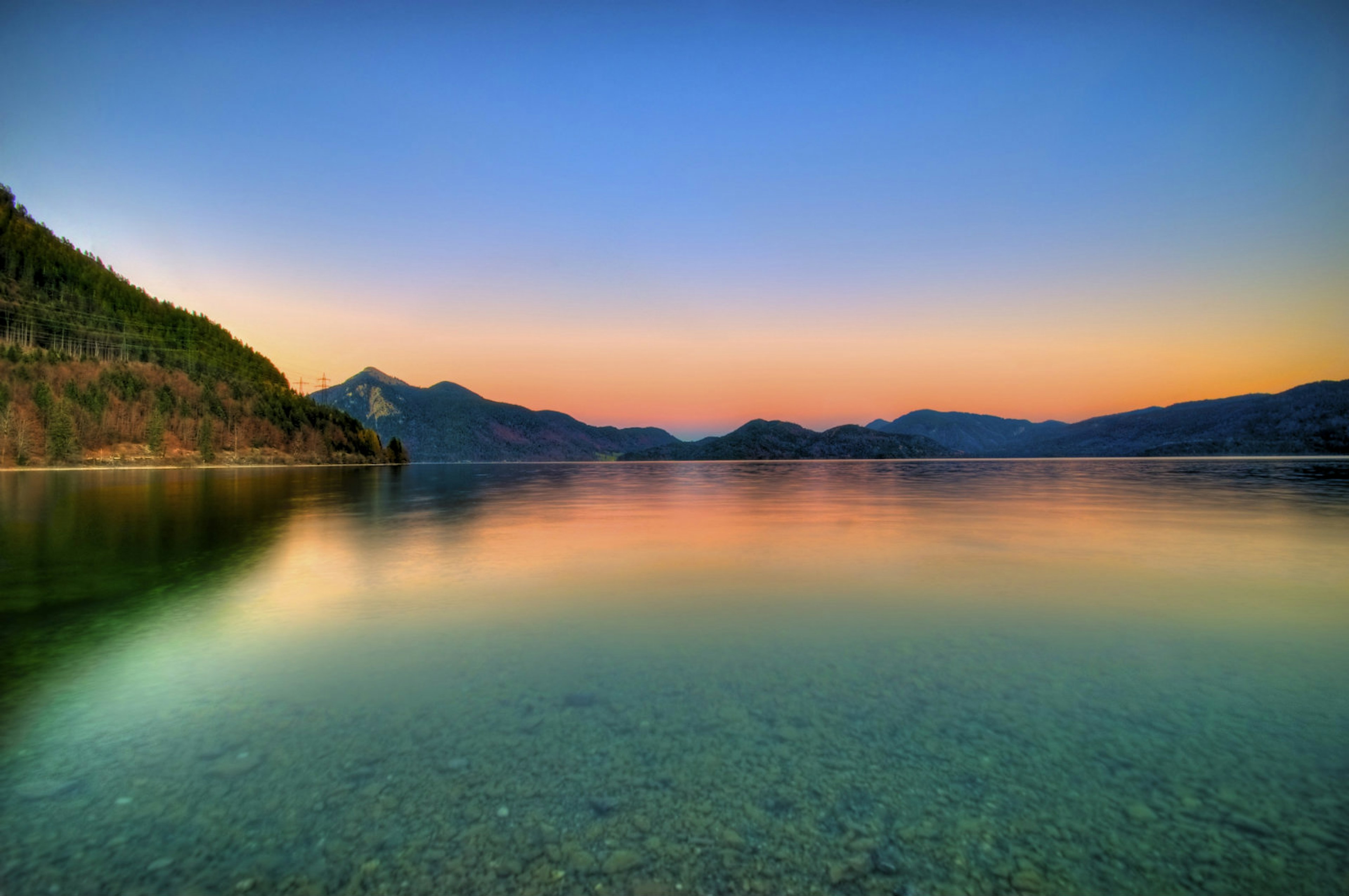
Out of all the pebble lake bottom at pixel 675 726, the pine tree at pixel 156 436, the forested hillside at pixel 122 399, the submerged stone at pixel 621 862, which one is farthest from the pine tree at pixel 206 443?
the submerged stone at pixel 621 862

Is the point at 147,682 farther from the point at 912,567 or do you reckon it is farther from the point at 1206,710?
the point at 912,567

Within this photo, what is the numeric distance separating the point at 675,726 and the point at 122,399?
173 m

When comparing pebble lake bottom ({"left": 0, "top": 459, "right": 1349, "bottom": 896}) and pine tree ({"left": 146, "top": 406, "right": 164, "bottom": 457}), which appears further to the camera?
pine tree ({"left": 146, "top": 406, "right": 164, "bottom": 457})

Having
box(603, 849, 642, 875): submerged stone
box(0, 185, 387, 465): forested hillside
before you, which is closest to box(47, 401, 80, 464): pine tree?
box(0, 185, 387, 465): forested hillside

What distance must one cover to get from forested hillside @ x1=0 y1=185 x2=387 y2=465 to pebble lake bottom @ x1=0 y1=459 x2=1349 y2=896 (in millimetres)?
136279

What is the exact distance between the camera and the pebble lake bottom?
3.79m

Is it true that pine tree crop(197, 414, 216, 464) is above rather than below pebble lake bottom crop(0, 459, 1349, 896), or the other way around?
above

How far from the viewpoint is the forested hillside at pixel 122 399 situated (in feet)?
362

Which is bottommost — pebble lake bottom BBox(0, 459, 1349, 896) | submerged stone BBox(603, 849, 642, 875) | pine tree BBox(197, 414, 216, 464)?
pebble lake bottom BBox(0, 459, 1349, 896)

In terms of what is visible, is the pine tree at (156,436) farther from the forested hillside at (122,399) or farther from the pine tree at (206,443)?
the pine tree at (206,443)

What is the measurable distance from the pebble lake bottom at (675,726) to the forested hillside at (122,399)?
447 feet

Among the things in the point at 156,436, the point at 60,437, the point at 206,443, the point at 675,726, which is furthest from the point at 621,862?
the point at 206,443

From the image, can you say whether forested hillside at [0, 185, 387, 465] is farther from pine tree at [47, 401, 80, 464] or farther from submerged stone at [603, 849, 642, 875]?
submerged stone at [603, 849, 642, 875]

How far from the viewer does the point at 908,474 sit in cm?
8844
